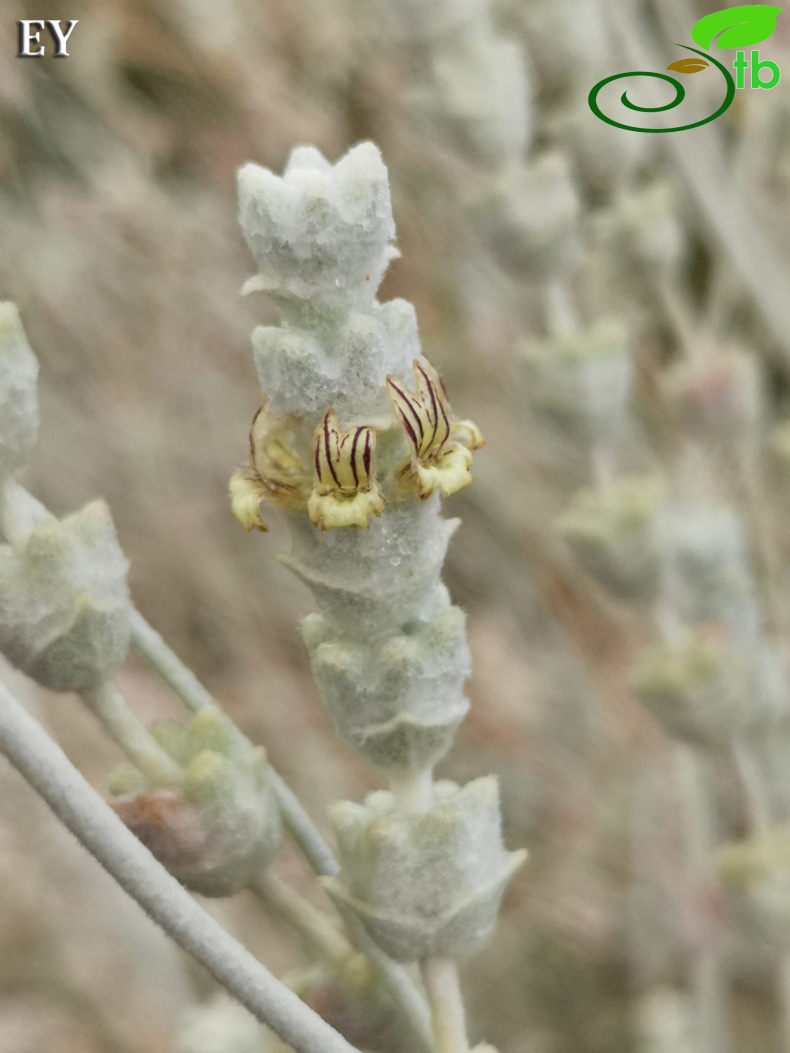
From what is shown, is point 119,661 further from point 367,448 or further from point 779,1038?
point 779,1038

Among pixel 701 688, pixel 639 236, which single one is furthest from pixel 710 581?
pixel 639 236

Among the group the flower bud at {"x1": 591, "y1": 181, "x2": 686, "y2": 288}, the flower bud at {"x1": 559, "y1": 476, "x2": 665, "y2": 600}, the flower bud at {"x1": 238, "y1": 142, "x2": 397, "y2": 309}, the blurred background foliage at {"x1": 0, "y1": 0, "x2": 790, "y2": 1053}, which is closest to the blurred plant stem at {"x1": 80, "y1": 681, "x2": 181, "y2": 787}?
the flower bud at {"x1": 238, "y1": 142, "x2": 397, "y2": 309}

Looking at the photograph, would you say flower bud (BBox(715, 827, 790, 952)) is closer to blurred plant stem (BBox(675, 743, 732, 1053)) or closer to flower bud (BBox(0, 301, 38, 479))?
blurred plant stem (BBox(675, 743, 732, 1053))

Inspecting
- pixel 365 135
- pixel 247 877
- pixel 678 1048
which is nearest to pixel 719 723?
pixel 678 1048

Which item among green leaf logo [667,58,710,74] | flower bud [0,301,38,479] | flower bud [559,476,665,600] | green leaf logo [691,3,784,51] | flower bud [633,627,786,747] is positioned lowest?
flower bud [633,627,786,747]

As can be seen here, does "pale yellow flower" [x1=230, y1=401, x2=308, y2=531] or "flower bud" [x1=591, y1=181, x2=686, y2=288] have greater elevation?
"pale yellow flower" [x1=230, y1=401, x2=308, y2=531]
